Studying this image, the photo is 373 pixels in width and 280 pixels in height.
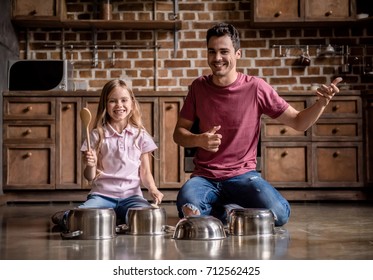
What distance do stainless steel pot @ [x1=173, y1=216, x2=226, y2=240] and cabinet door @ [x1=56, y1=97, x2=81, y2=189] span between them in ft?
7.95

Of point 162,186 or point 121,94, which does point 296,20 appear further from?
point 121,94

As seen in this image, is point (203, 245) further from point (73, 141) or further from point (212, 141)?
point (73, 141)

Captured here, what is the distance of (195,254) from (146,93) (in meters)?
2.77

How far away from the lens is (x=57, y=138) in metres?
4.53

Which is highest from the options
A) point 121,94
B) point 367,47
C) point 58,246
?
point 367,47

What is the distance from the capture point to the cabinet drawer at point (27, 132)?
178 inches

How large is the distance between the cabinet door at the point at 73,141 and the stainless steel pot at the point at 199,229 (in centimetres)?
242

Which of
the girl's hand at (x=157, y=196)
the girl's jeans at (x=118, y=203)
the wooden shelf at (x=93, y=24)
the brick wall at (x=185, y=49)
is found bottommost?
the girl's jeans at (x=118, y=203)

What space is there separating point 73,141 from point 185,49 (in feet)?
4.08

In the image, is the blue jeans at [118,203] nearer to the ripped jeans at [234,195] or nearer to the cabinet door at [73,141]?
the ripped jeans at [234,195]

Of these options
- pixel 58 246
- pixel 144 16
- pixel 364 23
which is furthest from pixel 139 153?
pixel 364 23

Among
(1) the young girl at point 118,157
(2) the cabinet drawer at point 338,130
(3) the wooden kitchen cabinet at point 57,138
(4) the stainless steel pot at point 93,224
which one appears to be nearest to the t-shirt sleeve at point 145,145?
(1) the young girl at point 118,157

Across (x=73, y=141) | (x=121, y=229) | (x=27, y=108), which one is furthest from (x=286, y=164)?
(x=121, y=229)

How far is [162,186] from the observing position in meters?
4.51
